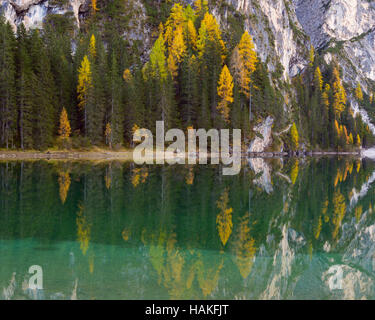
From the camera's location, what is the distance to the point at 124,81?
66.9 meters

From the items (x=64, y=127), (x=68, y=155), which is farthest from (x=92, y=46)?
(x=68, y=155)

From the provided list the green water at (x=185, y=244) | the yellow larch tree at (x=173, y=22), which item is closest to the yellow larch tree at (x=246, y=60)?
the yellow larch tree at (x=173, y=22)

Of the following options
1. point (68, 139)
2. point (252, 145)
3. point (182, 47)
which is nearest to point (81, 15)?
point (182, 47)

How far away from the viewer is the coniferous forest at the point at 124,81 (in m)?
51.8

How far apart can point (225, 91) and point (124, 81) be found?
17354 millimetres

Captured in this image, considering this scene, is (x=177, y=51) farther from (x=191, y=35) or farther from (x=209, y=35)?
(x=209, y=35)

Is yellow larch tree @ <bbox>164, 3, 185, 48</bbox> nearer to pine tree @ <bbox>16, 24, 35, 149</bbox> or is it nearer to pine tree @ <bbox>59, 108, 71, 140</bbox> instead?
pine tree @ <bbox>16, 24, 35, 149</bbox>

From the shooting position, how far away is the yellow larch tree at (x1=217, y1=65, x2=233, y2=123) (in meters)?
65.8

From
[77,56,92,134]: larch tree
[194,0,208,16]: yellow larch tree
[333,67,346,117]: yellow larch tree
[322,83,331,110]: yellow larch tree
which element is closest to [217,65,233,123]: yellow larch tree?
[77,56,92,134]: larch tree

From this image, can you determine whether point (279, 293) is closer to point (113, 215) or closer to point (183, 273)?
point (183, 273)

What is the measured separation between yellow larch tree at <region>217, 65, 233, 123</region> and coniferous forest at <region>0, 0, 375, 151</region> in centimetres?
17

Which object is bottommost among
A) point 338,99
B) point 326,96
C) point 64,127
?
point 64,127

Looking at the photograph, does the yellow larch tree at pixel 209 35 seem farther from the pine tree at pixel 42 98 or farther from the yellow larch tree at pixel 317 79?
the yellow larch tree at pixel 317 79
